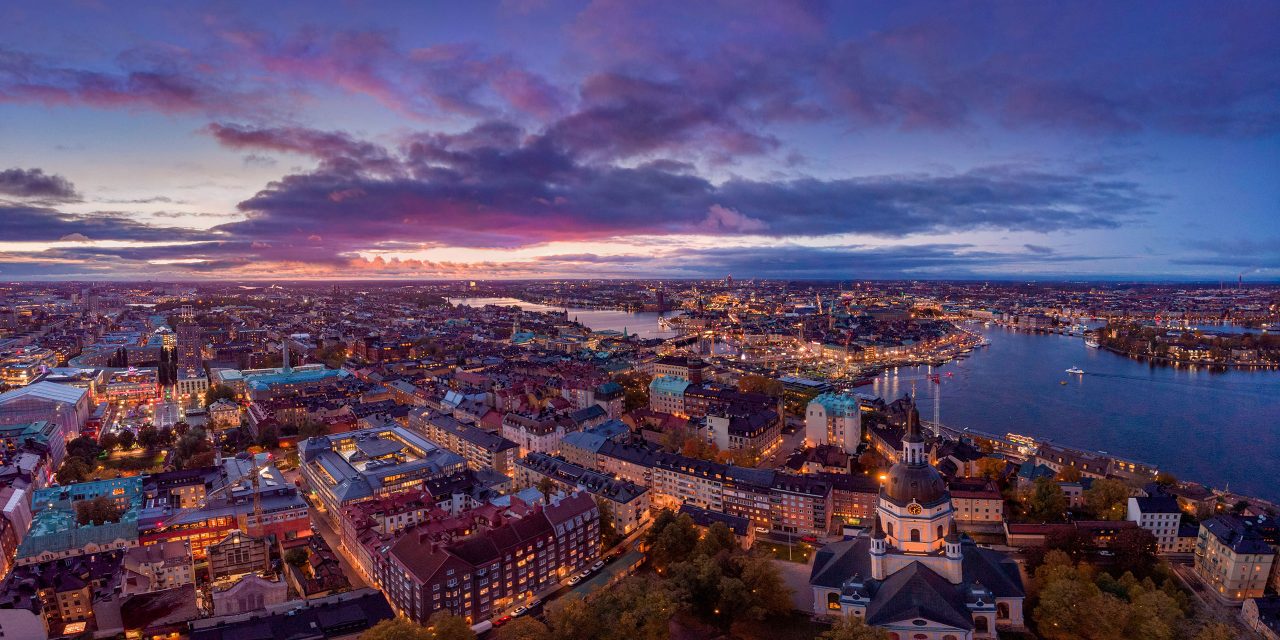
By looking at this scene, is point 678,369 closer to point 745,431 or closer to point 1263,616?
point 745,431

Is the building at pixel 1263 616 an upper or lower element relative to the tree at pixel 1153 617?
lower

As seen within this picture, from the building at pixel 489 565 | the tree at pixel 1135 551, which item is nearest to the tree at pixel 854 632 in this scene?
the building at pixel 489 565

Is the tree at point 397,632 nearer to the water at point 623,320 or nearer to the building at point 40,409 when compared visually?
the building at point 40,409

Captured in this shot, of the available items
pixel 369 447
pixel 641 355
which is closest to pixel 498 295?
pixel 641 355

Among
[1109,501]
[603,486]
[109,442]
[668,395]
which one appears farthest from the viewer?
[668,395]

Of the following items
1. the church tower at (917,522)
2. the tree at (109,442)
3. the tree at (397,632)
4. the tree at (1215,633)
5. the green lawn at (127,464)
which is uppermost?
the church tower at (917,522)

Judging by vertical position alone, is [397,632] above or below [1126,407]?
above

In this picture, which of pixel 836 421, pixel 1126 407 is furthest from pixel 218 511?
pixel 1126 407

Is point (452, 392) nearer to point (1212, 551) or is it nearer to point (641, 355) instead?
point (641, 355)
